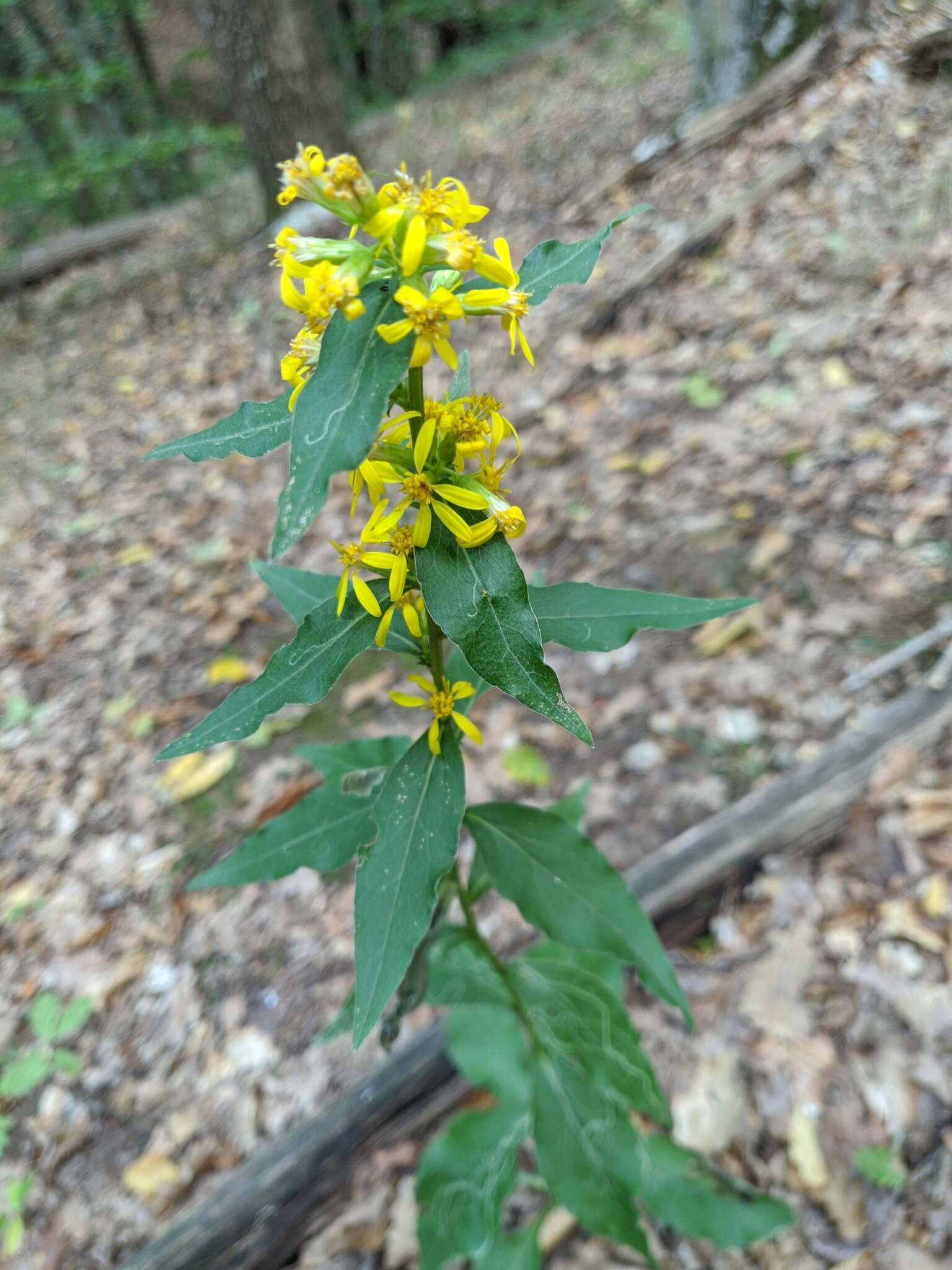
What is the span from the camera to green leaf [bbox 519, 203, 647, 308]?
43.0 inches

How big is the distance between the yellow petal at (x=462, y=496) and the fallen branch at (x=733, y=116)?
5.30 metres

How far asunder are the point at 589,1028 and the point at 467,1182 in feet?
1.54

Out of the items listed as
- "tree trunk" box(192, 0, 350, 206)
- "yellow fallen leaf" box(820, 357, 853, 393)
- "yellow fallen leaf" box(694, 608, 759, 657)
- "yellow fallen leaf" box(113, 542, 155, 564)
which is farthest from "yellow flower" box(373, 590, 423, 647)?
"tree trunk" box(192, 0, 350, 206)

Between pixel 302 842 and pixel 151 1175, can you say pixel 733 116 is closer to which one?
pixel 302 842

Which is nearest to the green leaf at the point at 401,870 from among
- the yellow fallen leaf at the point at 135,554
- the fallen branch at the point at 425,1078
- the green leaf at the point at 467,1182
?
the green leaf at the point at 467,1182

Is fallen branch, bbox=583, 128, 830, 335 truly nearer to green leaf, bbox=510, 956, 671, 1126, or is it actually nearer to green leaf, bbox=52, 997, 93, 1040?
green leaf, bbox=510, 956, 671, 1126

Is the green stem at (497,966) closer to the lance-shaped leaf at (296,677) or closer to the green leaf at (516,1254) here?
the green leaf at (516,1254)

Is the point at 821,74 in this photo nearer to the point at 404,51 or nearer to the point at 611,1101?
the point at 611,1101

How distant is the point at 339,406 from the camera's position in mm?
940

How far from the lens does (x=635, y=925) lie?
138 cm

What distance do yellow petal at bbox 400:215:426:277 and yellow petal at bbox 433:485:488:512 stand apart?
29 centimetres

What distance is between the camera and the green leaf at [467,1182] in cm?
182

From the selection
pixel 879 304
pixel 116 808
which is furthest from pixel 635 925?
pixel 879 304

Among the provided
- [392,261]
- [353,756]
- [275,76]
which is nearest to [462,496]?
[392,261]
